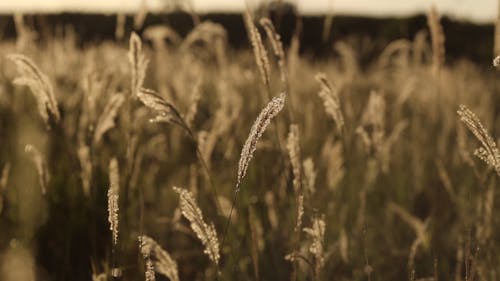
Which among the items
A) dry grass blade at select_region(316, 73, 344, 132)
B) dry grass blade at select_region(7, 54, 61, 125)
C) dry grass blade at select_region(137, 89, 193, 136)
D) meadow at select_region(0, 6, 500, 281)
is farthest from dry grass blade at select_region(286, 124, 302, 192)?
dry grass blade at select_region(7, 54, 61, 125)

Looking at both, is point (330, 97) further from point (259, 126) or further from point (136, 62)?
point (259, 126)

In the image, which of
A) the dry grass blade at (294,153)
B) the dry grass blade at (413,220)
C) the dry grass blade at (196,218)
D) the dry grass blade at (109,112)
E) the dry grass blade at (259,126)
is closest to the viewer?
the dry grass blade at (259,126)

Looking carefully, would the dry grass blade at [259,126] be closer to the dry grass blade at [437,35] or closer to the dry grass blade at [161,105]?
the dry grass blade at [161,105]

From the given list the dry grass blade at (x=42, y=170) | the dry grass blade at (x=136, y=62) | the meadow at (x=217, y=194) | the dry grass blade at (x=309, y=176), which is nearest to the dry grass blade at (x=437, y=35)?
the meadow at (x=217, y=194)

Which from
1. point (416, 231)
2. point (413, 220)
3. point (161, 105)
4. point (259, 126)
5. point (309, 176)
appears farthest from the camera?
point (416, 231)

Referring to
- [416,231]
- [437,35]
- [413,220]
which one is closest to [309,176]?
[437,35]

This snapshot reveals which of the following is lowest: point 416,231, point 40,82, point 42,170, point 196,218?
point 196,218

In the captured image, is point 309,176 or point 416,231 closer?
point 309,176

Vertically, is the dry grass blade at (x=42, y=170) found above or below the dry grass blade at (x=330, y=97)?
below

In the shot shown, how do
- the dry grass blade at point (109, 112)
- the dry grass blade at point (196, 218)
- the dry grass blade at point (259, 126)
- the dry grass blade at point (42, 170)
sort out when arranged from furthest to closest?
the dry grass blade at point (109, 112), the dry grass blade at point (42, 170), the dry grass blade at point (196, 218), the dry grass blade at point (259, 126)

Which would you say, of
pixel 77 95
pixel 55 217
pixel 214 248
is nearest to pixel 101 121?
pixel 55 217

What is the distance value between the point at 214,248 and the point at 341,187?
1.92 meters

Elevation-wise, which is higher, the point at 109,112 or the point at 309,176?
the point at 109,112

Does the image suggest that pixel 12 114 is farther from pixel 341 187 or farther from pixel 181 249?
pixel 341 187
